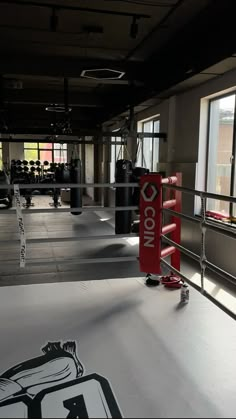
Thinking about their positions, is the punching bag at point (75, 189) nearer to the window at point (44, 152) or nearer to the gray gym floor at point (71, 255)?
the gray gym floor at point (71, 255)

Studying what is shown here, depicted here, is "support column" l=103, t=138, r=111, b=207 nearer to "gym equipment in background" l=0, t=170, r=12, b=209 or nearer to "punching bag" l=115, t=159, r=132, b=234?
"gym equipment in background" l=0, t=170, r=12, b=209

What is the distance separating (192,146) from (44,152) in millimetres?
14521

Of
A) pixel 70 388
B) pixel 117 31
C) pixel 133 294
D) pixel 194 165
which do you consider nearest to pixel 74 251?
pixel 194 165

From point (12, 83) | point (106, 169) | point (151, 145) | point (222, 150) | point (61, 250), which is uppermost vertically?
point (12, 83)

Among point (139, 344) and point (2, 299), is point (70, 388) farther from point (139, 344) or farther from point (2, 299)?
point (2, 299)

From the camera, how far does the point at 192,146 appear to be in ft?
18.9

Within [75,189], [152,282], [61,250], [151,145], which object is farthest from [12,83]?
[152,282]

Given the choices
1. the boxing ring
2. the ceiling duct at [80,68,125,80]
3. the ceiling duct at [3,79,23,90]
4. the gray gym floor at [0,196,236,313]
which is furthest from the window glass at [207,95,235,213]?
the ceiling duct at [3,79,23,90]

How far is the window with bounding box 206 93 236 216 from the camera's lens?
4914 mm

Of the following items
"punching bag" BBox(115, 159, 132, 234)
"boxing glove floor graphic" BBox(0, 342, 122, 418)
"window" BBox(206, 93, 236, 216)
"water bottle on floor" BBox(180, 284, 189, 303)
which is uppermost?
"window" BBox(206, 93, 236, 216)

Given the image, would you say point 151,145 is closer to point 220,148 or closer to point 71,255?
point 220,148

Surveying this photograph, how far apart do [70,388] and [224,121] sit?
4451mm

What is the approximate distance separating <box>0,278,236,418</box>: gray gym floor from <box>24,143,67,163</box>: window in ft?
51.5

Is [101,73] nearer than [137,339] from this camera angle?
No
